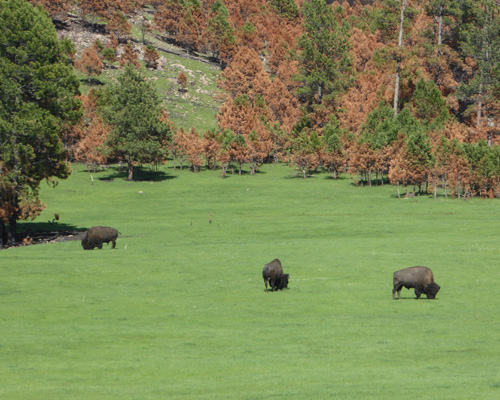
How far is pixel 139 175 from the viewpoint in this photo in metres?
114

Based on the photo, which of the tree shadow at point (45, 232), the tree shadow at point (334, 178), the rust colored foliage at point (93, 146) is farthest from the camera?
the rust colored foliage at point (93, 146)

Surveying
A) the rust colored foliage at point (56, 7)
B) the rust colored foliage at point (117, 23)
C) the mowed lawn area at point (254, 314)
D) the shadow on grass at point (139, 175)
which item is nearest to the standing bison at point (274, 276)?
the mowed lawn area at point (254, 314)

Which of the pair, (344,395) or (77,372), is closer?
(344,395)

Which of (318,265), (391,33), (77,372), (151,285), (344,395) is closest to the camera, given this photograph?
(344,395)

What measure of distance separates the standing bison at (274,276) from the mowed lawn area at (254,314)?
1.05 m

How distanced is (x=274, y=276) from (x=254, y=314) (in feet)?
18.0

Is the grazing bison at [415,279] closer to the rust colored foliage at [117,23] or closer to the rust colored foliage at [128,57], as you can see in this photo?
the rust colored foliage at [128,57]

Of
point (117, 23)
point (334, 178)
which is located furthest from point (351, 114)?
point (117, 23)

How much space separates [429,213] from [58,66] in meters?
42.3

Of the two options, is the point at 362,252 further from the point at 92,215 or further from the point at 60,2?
the point at 60,2

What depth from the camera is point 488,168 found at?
80.1 meters

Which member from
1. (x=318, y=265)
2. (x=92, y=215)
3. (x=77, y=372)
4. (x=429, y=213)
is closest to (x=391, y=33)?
(x=429, y=213)

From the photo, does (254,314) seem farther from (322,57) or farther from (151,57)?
(151,57)

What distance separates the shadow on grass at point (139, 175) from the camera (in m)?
110
